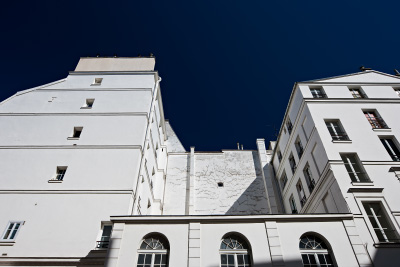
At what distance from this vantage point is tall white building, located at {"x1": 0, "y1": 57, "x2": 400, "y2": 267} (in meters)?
14.6

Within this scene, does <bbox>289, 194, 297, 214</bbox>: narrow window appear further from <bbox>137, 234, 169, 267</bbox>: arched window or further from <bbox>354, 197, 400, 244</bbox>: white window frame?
<bbox>137, 234, 169, 267</bbox>: arched window

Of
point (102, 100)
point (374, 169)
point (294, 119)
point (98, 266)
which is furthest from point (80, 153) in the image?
point (374, 169)

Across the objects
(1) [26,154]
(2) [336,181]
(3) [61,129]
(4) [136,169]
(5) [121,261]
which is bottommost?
(5) [121,261]

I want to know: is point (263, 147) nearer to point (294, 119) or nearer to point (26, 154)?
point (294, 119)

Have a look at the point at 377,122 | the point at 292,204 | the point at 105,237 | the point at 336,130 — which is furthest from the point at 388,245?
the point at 105,237

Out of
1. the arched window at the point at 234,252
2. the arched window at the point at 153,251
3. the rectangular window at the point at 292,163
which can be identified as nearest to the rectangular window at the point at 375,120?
the rectangular window at the point at 292,163

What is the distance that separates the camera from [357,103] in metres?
21.6

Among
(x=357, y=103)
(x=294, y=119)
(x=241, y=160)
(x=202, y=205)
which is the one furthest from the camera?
(x=241, y=160)

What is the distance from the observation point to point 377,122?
808 inches

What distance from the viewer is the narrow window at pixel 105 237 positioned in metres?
16.1

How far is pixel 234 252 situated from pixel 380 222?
25.0 ft

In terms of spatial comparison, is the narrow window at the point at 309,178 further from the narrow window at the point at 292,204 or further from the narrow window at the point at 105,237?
the narrow window at the point at 105,237

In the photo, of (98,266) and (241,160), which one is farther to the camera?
(241,160)

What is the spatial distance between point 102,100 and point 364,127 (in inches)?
743
